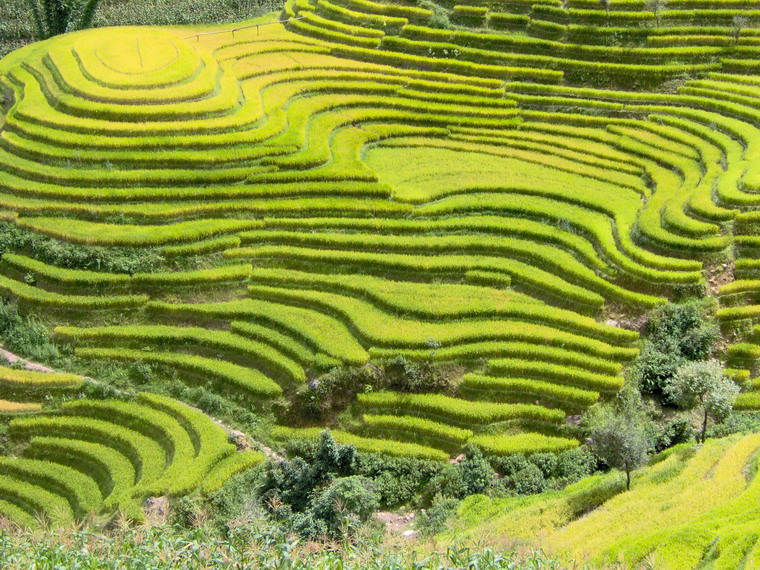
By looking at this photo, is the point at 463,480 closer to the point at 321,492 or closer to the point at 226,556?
the point at 321,492

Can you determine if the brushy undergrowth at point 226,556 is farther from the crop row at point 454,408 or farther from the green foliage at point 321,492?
the crop row at point 454,408

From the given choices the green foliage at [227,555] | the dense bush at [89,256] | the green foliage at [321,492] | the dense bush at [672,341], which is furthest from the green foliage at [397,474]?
the dense bush at [89,256]

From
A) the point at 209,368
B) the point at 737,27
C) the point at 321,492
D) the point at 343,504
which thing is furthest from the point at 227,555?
the point at 737,27

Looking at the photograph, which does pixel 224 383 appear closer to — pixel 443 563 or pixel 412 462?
pixel 412 462

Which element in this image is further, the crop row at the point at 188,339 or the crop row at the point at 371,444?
the crop row at the point at 188,339

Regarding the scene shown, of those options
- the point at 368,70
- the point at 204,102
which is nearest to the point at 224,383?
the point at 204,102

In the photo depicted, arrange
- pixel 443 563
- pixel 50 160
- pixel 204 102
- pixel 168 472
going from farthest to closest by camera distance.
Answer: pixel 204 102
pixel 50 160
pixel 168 472
pixel 443 563

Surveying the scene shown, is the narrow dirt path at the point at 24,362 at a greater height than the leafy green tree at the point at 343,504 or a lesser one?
greater
